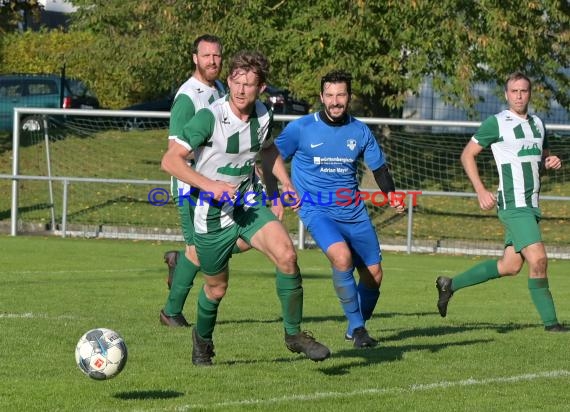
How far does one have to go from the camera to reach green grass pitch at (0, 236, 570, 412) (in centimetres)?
681

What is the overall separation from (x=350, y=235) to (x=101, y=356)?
3.16m

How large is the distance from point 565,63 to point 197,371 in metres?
17.9

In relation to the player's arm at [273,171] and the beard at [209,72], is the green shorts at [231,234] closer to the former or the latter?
the player's arm at [273,171]

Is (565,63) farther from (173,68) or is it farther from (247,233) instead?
(247,233)

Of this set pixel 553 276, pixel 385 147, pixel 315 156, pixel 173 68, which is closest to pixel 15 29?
pixel 173 68

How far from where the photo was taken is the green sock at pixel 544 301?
10.3 m

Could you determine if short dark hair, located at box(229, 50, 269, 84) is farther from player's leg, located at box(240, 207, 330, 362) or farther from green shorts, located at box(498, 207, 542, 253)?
green shorts, located at box(498, 207, 542, 253)

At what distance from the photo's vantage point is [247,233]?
7688mm

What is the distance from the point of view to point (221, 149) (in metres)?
7.64

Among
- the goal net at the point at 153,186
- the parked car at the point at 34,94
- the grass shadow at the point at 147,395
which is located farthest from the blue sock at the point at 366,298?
the parked car at the point at 34,94

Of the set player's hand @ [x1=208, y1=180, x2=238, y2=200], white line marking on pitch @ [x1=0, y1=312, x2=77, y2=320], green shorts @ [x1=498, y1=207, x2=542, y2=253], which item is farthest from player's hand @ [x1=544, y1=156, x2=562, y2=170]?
white line marking on pitch @ [x1=0, y1=312, x2=77, y2=320]

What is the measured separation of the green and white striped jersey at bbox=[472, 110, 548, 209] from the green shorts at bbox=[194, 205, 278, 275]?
3138 millimetres

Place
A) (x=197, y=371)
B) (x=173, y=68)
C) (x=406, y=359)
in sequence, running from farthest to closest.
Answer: (x=173, y=68)
(x=406, y=359)
(x=197, y=371)

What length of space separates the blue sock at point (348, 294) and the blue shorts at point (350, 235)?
237 mm
